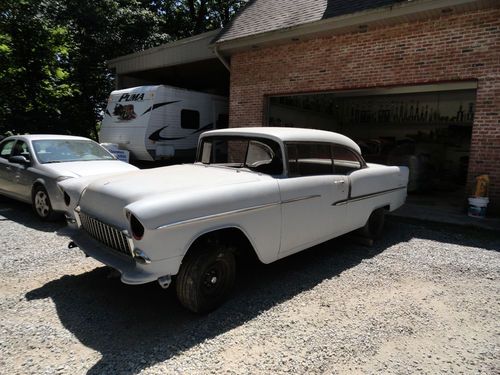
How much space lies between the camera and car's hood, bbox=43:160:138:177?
5664 millimetres

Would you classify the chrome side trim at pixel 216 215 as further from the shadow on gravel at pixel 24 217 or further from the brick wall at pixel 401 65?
the brick wall at pixel 401 65

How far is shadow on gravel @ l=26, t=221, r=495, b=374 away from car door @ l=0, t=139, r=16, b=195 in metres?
3.99

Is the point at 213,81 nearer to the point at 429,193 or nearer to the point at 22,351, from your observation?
the point at 429,193

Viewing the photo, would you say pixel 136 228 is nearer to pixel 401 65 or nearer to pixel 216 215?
pixel 216 215

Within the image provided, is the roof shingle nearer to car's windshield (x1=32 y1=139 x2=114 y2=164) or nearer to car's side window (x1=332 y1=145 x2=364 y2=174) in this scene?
car's side window (x1=332 y1=145 x2=364 y2=174)

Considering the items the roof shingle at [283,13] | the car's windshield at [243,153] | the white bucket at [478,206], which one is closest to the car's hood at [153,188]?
the car's windshield at [243,153]

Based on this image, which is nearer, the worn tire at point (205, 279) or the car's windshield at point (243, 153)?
the worn tire at point (205, 279)

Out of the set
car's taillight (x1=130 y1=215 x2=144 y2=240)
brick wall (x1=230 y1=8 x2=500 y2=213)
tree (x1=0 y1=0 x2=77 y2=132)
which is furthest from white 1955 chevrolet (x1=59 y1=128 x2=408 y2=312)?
tree (x1=0 y1=0 x2=77 y2=132)

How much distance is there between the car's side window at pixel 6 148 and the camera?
7.05 m

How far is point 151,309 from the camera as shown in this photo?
10.5 feet

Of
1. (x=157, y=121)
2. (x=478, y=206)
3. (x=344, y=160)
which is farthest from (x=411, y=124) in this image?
(x=344, y=160)

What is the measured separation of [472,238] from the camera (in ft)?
18.3

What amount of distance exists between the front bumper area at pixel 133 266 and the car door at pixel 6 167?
4.67 metres

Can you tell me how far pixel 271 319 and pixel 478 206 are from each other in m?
5.58
